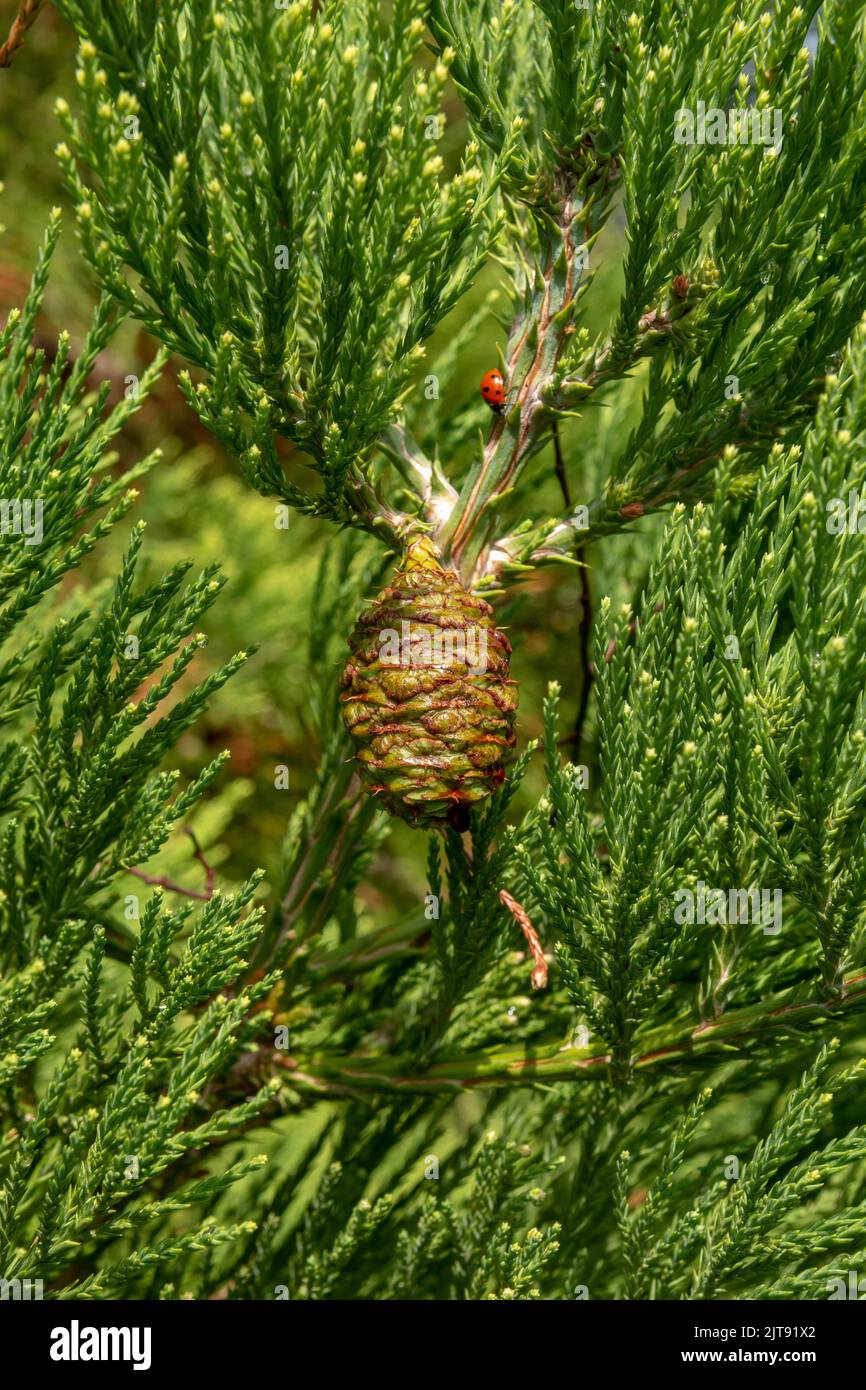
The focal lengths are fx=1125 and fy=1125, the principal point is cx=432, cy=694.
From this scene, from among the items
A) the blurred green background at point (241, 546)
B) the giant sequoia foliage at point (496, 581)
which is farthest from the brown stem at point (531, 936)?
the blurred green background at point (241, 546)

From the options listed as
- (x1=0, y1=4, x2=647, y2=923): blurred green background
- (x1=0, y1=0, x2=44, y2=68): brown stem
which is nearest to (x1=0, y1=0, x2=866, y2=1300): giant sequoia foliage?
(x1=0, y1=0, x2=44, y2=68): brown stem

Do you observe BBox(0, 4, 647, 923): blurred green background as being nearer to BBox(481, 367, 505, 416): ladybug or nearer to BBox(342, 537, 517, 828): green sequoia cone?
BBox(481, 367, 505, 416): ladybug

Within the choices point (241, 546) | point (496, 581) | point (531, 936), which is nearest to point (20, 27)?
point (496, 581)

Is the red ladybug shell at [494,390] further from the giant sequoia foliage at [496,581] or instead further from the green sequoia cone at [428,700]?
the green sequoia cone at [428,700]

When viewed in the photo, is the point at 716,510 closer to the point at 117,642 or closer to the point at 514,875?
the point at 514,875

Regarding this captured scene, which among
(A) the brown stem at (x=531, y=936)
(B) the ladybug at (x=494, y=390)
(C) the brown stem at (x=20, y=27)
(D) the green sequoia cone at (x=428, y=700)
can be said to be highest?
(C) the brown stem at (x=20, y=27)

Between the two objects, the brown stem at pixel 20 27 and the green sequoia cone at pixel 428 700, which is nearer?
the green sequoia cone at pixel 428 700
